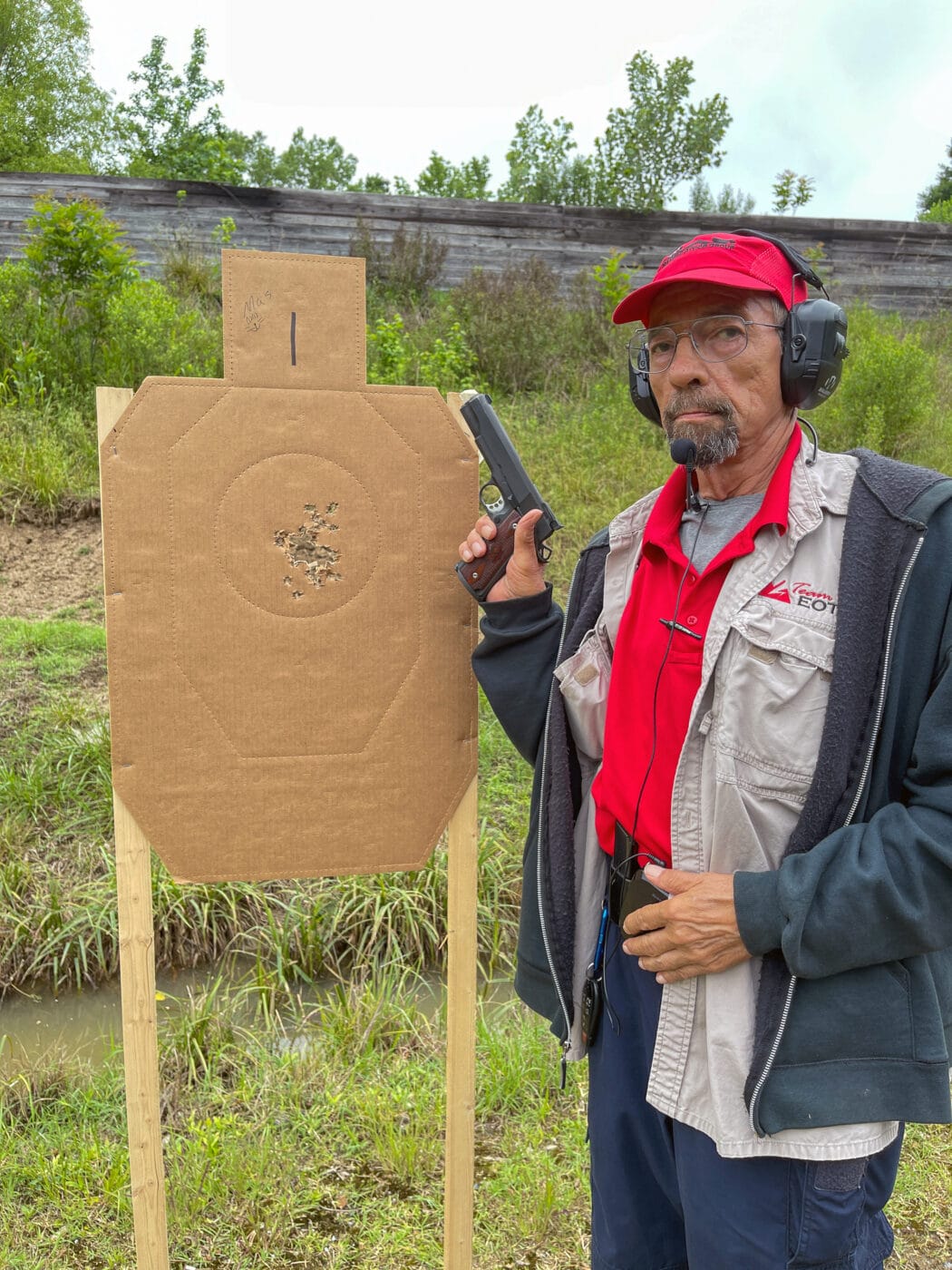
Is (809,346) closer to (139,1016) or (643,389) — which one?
(643,389)

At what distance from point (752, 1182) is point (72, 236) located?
707cm

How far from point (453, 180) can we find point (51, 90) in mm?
11921

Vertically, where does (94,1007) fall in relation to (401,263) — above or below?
below

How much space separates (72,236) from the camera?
6.77 meters

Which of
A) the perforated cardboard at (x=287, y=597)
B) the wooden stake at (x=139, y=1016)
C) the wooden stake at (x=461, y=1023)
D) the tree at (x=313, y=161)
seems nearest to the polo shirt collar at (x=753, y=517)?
the perforated cardboard at (x=287, y=597)

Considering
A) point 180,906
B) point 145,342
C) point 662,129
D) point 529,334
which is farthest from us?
point 662,129

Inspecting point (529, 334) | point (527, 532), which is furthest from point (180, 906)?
point (529, 334)

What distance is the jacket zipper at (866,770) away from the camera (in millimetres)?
1405

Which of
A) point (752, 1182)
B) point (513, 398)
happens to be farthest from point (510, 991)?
point (513, 398)

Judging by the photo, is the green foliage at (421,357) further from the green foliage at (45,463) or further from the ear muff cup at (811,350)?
the ear muff cup at (811,350)

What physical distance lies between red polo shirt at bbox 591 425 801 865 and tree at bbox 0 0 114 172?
73.9 feet

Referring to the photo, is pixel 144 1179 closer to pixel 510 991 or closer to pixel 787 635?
pixel 787 635

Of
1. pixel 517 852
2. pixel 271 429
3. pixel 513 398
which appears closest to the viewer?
pixel 271 429

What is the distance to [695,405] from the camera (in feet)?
5.32
